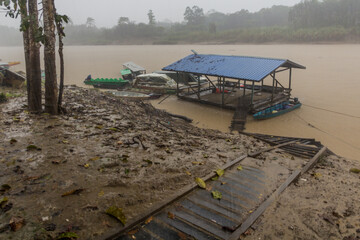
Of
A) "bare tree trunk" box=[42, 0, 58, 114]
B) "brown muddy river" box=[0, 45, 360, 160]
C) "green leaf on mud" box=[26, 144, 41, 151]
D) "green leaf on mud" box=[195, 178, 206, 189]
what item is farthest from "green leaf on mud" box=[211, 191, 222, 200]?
"brown muddy river" box=[0, 45, 360, 160]

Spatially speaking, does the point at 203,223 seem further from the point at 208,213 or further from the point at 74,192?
the point at 74,192

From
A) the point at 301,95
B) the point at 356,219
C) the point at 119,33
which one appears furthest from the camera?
the point at 119,33

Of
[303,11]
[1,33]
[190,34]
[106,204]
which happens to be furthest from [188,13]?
[1,33]

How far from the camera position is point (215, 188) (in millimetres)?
4469

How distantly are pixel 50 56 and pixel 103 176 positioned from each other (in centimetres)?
402

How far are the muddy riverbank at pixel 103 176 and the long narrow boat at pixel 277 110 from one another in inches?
212

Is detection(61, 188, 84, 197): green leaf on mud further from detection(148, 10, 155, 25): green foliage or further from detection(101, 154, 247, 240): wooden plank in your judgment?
detection(148, 10, 155, 25): green foliage

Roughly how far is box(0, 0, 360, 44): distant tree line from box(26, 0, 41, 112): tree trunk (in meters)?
42.9

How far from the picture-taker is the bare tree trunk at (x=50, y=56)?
6.66 meters

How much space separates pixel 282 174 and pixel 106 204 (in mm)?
3324

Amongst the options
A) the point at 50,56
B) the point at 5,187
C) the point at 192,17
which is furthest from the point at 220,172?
the point at 192,17

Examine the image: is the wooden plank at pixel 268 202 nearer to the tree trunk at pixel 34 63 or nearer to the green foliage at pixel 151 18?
the tree trunk at pixel 34 63

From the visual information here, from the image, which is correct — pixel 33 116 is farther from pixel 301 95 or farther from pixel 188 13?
pixel 188 13

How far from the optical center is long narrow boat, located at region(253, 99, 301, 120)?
41.2ft
